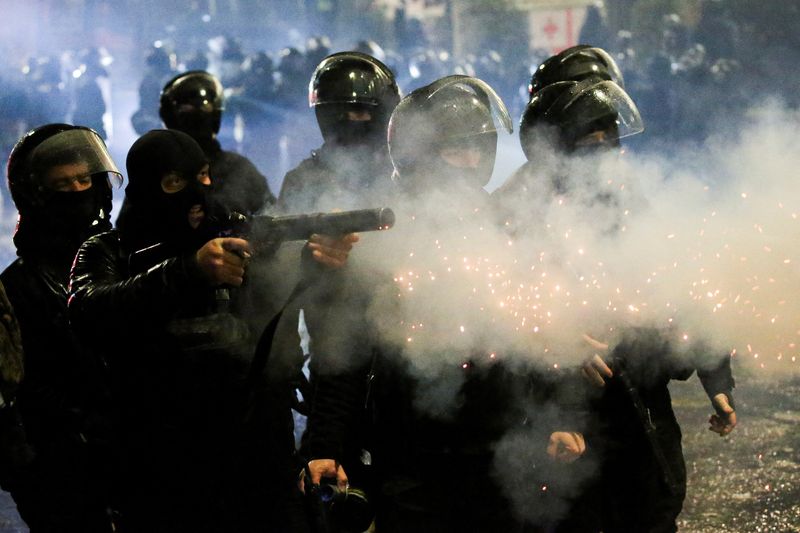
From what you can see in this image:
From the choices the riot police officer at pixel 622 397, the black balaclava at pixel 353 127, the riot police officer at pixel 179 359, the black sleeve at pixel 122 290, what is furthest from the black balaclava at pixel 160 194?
the black balaclava at pixel 353 127

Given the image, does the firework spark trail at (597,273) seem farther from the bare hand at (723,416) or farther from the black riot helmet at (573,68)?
the black riot helmet at (573,68)

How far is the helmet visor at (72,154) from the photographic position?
4.03 meters

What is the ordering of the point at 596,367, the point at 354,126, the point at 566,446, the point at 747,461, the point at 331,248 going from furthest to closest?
1. the point at 747,461
2. the point at 354,126
3. the point at 596,367
4. the point at 566,446
5. the point at 331,248

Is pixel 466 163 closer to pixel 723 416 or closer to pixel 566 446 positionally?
pixel 566 446

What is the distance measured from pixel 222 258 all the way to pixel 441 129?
97 centimetres

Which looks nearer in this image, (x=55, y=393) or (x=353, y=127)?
A: (x=55, y=393)

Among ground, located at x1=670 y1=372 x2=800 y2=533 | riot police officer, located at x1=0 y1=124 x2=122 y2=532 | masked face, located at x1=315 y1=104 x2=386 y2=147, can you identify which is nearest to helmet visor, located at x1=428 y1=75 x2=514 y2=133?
masked face, located at x1=315 y1=104 x2=386 y2=147

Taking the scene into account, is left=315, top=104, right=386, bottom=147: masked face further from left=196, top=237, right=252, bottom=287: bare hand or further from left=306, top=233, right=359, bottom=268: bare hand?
left=196, top=237, right=252, bottom=287: bare hand

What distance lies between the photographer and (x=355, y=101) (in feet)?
17.5

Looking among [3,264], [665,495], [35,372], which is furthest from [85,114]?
[665,495]

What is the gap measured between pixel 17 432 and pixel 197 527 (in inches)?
27.7

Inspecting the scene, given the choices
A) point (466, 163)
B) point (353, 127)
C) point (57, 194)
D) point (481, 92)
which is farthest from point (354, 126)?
point (466, 163)

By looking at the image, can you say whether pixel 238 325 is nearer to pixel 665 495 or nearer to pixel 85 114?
pixel 665 495

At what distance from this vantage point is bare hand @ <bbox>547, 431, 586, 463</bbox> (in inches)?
133
